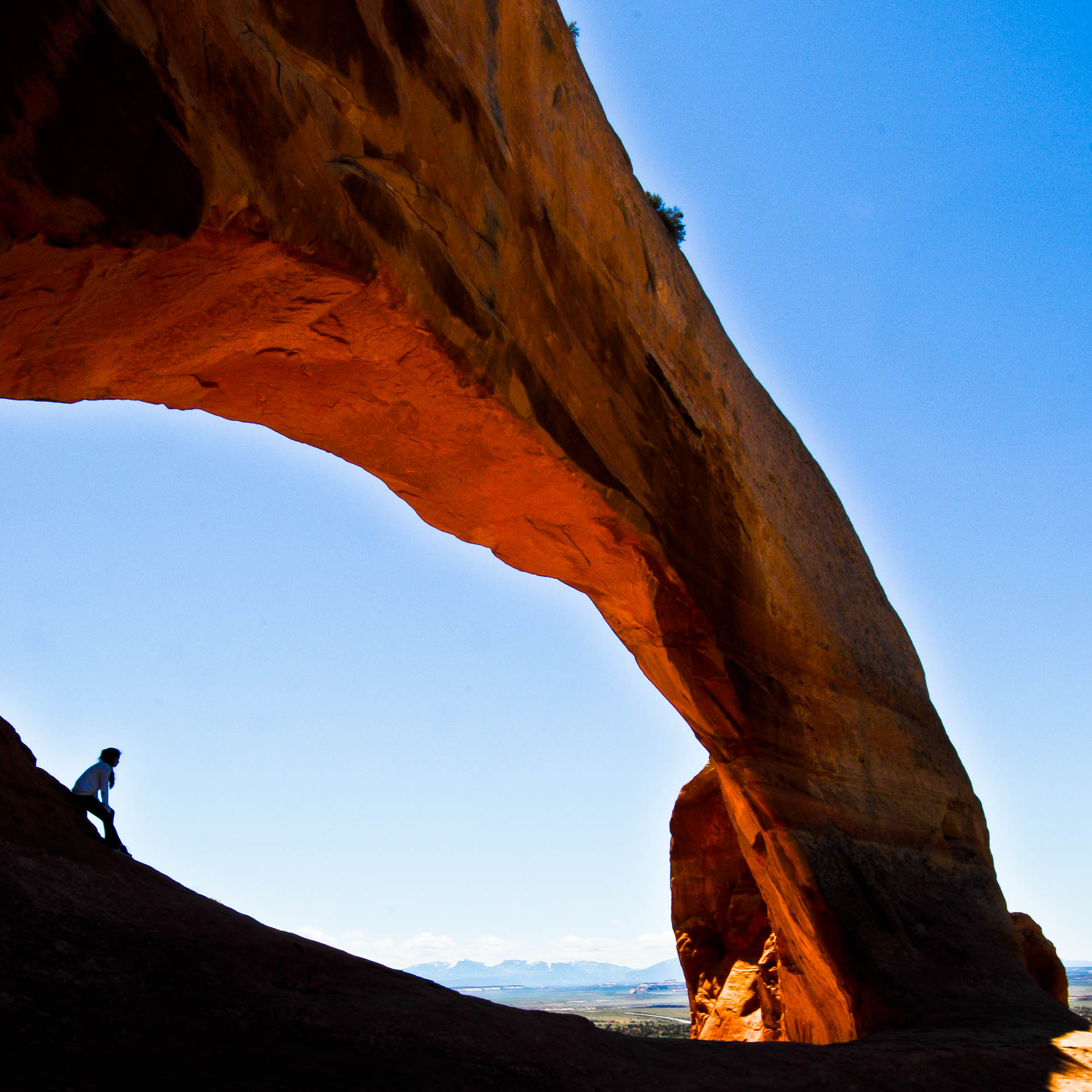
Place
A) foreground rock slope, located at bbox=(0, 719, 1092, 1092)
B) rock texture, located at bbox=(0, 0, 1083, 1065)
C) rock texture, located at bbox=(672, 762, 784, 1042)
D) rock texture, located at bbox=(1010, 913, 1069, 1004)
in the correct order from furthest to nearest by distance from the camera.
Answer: rock texture, located at bbox=(672, 762, 784, 1042) → rock texture, located at bbox=(1010, 913, 1069, 1004) → rock texture, located at bbox=(0, 0, 1083, 1065) → foreground rock slope, located at bbox=(0, 719, 1092, 1092)

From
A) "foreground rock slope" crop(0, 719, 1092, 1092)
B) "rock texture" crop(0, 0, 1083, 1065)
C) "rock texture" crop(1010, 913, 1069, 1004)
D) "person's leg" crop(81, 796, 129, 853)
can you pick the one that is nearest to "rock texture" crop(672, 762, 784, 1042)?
"rock texture" crop(0, 0, 1083, 1065)

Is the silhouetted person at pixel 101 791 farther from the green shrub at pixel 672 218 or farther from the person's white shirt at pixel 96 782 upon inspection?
the green shrub at pixel 672 218

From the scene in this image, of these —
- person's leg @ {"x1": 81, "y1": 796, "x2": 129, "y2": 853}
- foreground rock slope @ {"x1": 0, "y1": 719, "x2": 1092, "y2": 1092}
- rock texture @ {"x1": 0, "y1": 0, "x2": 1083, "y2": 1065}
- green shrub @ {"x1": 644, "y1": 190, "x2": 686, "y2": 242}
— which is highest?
green shrub @ {"x1": 644, "y1": 190, "x2": 686, "y2": 242}

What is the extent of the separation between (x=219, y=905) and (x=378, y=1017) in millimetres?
1436

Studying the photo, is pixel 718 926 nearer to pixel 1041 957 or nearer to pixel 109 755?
pixel 1041 957

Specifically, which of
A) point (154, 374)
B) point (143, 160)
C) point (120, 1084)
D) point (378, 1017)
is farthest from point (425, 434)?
point (120, 1084)

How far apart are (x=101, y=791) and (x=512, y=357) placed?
4.24 metres

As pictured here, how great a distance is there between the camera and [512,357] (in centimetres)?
736

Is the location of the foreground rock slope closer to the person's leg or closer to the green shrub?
the person's leg

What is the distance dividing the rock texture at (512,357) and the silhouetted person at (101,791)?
8.31ft

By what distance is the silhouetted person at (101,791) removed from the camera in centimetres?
652

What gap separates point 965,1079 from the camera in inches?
259

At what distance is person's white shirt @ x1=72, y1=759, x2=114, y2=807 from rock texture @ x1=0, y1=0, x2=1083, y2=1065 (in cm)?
254

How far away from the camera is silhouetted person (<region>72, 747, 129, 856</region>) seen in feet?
21.4
